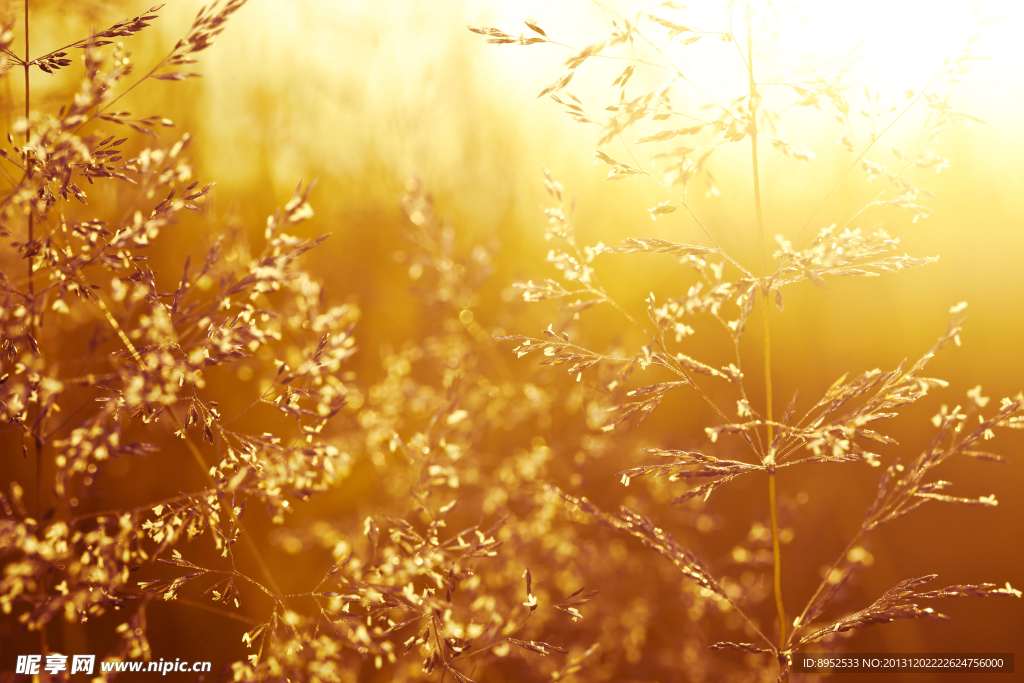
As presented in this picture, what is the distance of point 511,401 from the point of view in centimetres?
256

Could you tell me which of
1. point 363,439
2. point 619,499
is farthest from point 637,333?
point 363,439

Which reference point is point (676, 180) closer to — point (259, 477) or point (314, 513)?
point (259, 477)

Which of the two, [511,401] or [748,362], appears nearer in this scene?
[511,401]

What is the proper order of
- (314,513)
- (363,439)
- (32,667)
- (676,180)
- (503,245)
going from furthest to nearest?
(503,245), (314,513), (363,439), (32,667), (676,180)

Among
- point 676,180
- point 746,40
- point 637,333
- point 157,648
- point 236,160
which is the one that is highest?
point 236,160

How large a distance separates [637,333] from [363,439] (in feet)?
4.98

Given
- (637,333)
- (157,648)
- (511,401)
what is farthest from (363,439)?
(637,333)

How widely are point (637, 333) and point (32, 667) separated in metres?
2.61

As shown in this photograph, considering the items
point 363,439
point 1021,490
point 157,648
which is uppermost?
point 363,439

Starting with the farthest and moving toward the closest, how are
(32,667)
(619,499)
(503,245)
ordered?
(503,245) → (619,499) → (32,667)

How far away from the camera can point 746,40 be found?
115cm

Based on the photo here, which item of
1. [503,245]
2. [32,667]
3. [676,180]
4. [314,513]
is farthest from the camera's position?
[503,245]

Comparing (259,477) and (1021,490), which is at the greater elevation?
(259,477)

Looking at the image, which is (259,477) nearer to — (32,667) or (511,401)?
(32,667)
